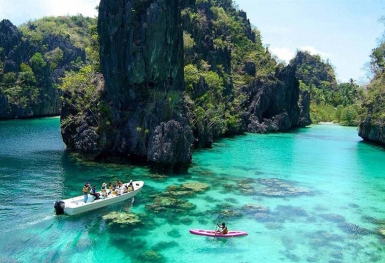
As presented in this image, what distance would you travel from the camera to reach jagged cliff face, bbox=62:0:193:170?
41500mm

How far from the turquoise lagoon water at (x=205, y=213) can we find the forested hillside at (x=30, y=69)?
179 feet

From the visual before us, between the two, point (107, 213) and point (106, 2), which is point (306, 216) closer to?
point (107, 213)

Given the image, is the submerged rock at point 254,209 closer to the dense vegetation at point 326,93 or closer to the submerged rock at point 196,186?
the submerged rock at point 196,186

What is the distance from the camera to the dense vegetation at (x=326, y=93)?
126750 millimetres

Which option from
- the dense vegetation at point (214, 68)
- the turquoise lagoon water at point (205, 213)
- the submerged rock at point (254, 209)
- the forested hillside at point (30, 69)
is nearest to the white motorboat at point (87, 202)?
the turquoise lagoon water at point (205, 213)

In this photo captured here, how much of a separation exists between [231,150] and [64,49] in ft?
307

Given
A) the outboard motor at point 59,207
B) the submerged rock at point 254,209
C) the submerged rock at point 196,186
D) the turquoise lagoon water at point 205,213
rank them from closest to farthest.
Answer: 1. the turquoise lagoon water at point 205,213
2. the outboard motor at point 59,207
3. the submerged rock at point 254,209
4. the submerged rock at point 196,186

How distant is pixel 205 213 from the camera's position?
28.0 metres

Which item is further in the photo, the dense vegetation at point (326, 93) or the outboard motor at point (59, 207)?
the dense vegetation at point (326, 93)

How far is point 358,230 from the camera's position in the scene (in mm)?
26062

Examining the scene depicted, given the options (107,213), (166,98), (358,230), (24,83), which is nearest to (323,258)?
(358,230)

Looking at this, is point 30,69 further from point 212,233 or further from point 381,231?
point 381,231

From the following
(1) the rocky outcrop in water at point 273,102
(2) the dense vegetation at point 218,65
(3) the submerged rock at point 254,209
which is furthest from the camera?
(1) the rocky outcrop in water at point 273,102

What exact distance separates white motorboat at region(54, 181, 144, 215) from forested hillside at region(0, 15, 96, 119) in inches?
2575
